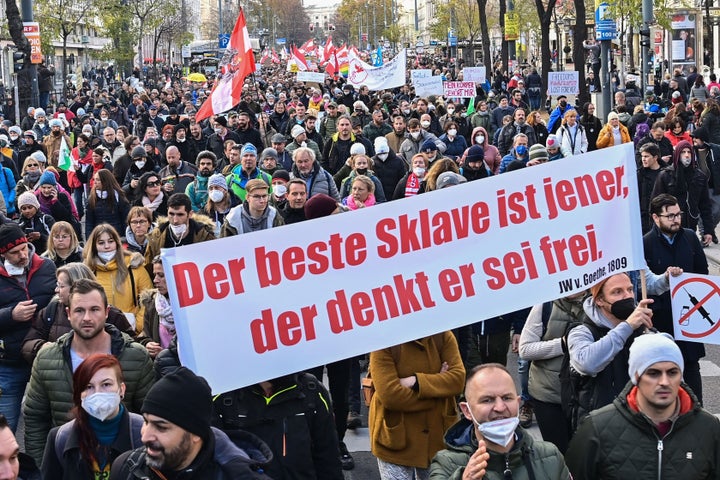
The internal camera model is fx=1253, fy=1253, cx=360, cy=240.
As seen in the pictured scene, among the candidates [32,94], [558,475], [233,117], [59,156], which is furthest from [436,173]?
[32,94]

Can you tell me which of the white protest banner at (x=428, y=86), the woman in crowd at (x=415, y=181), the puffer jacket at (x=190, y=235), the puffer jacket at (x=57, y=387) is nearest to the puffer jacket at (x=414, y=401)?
the puffer jacket at (x=57, y=387)

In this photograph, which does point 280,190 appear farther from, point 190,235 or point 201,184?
point 201,184

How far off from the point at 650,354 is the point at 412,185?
8.15 meters

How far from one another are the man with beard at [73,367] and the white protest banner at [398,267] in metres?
0.68

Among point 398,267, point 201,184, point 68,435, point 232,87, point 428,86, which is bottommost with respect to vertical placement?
point 68,435

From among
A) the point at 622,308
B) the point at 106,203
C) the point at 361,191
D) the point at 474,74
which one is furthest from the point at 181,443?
the point at 474,74

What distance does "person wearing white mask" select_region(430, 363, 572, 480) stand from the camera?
168 inches

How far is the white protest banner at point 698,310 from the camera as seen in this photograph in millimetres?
6820

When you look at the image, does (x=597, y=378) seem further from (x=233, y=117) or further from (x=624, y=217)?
(x=233, y=117)

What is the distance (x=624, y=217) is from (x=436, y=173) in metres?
5.26

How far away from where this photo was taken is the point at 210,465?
4.12 m

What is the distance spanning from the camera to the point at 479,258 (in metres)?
5.91

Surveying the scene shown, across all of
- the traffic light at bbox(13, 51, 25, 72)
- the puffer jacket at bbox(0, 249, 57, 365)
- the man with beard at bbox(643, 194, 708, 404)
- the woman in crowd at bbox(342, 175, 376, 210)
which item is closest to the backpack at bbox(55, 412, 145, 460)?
the puffer jacket at bbox(0, 249, 57, 365)

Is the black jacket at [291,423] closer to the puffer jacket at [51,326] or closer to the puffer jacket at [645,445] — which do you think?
the puffer jacket at [645,445]
